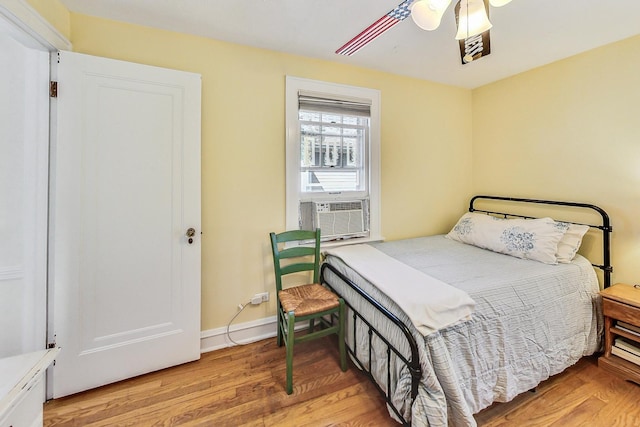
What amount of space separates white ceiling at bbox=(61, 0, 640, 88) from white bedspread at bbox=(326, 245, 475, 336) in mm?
1712

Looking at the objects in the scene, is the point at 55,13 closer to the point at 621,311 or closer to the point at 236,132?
the point at 236,132

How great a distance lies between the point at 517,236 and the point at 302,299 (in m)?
1.88

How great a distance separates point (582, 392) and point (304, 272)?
208cm

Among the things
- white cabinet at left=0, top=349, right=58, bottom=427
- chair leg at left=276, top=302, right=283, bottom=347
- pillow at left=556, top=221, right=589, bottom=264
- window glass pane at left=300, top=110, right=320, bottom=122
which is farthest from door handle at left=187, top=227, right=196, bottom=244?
pillow at left=556, top=221, right=589, bottom=264

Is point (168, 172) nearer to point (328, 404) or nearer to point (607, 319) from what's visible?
point (328, 404)

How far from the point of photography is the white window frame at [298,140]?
7.80 feet

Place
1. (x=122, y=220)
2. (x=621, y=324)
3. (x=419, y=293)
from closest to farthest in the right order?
1. (x=419, y=293)
2. (x=122, y=220)
3. (x=621, y=324)

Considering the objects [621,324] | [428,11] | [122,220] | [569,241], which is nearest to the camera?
[428,11]

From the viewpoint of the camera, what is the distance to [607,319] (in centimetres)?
196

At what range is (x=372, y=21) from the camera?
188 cm

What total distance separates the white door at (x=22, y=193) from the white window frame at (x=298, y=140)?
61.5 inches

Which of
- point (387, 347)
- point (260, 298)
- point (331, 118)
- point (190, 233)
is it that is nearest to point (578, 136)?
point (331, 118)

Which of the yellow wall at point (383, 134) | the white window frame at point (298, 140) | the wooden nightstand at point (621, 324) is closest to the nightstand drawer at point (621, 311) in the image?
the wooden nightstand at point (621, 324)

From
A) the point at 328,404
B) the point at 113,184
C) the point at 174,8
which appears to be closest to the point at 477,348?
the point at 328,404
